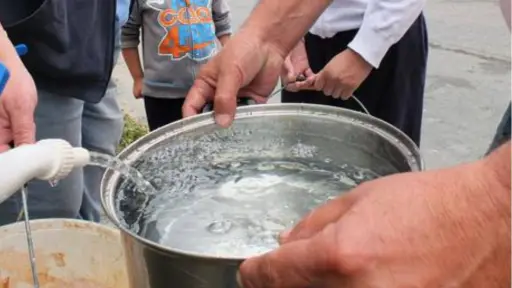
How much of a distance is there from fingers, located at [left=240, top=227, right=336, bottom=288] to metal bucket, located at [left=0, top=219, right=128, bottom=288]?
2.53 feet

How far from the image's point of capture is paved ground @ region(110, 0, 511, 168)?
8.82ft

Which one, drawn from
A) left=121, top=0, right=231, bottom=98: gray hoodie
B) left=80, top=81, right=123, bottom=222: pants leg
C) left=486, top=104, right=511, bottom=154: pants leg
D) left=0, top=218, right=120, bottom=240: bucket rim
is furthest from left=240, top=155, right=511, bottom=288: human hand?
left=121, top=0, right=231, bottom=98: gray hoodie

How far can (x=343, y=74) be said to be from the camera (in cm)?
163

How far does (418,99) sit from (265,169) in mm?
853

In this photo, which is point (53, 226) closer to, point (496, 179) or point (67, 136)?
point (67, 136)

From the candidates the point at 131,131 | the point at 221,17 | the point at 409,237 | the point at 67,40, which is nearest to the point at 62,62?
the point at 67,40

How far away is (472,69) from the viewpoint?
342 centimetres

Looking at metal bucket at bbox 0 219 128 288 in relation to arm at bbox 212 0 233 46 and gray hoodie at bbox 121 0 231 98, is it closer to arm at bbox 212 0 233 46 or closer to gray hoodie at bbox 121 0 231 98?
gray hoodie at bbox 121 0 231 98

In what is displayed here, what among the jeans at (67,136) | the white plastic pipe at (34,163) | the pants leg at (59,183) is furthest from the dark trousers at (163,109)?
the white plastic pipe at (34,163)

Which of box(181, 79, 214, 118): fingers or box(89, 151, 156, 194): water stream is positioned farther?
box(181, 79, 214, 118): fingers

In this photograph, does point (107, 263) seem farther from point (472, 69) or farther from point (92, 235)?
point (472, 69)

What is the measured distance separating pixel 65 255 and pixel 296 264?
0.91m

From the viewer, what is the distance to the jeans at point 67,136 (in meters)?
1.48

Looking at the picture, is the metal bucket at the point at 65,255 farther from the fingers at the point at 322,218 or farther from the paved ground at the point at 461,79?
the paved ground at the point at 461,79
